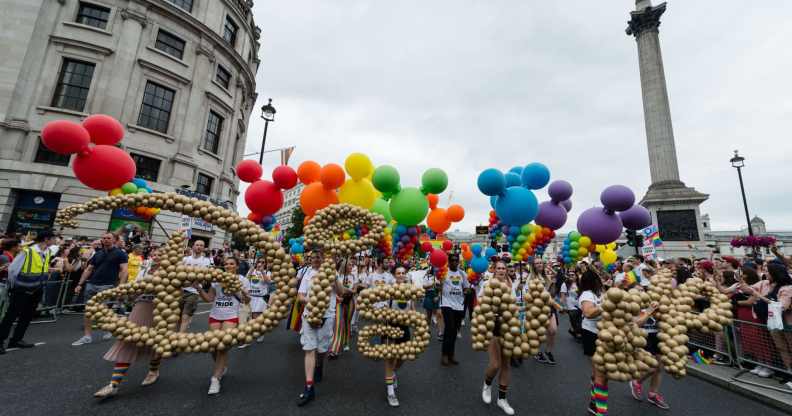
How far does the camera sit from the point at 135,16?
653 inches

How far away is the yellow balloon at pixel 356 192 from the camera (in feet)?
22.6

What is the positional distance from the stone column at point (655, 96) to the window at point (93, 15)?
35.1 meters

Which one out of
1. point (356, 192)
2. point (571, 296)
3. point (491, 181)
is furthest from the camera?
point (571, 296)

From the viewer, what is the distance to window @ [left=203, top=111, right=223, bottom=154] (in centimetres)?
1962

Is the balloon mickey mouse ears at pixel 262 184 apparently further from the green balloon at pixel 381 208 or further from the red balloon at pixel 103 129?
the green balloon at pixel 381 208

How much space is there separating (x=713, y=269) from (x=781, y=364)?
2677mm

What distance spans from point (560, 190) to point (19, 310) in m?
10.8

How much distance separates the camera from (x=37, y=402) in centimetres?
341

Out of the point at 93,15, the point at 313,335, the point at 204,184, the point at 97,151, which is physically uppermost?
the point at 93,15

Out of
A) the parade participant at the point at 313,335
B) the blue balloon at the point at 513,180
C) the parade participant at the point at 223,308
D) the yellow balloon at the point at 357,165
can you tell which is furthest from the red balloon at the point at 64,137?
the blue balloon at the point at 513,180

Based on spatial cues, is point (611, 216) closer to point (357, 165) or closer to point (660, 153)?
point (357, 165)

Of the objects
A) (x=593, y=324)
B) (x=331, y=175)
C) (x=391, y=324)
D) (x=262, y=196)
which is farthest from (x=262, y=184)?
(x=593, y=324)

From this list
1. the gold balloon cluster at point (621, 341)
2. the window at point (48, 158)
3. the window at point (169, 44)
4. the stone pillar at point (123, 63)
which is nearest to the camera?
the gold balloon cluster at point (621, 341)

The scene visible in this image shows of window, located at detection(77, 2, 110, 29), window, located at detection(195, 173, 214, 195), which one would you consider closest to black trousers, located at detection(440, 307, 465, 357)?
window, located at detection(195, 173, 214, 195)
